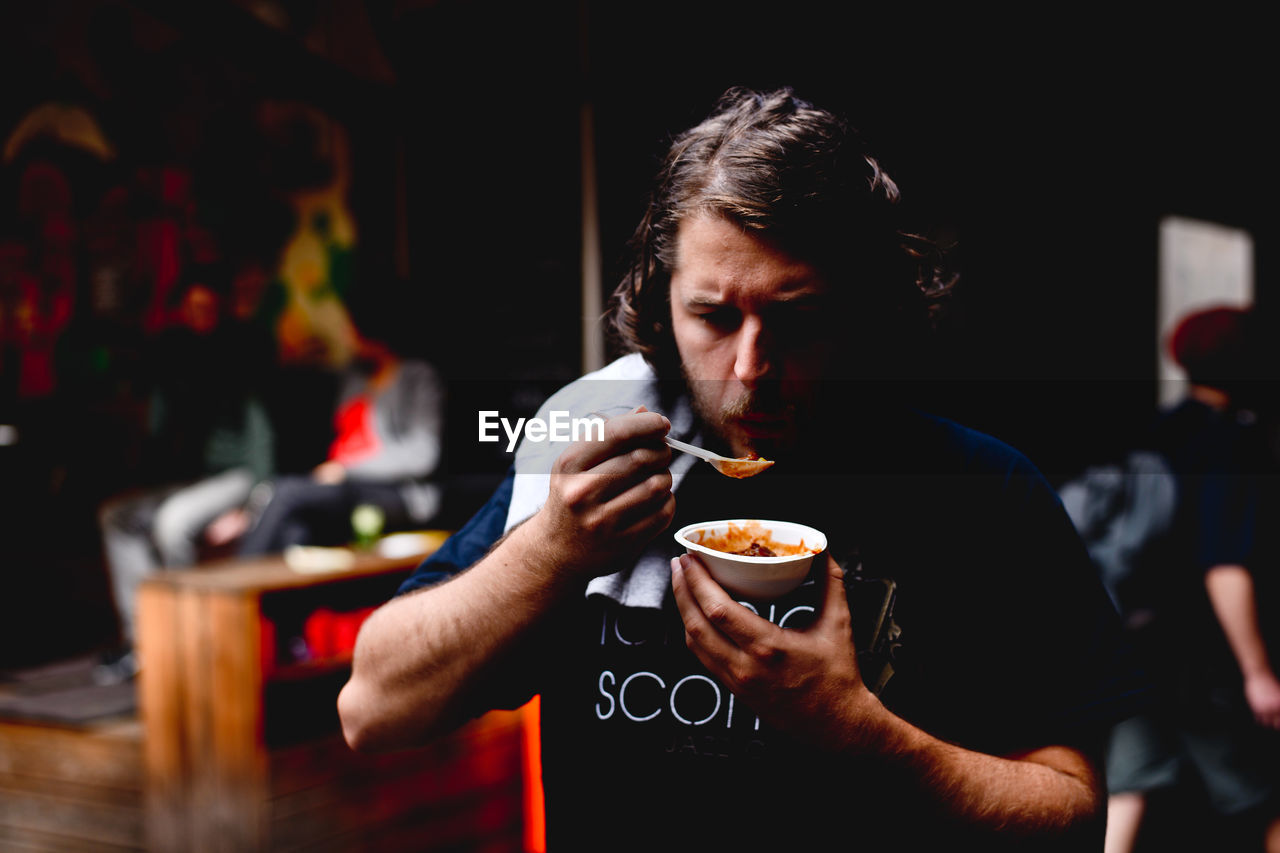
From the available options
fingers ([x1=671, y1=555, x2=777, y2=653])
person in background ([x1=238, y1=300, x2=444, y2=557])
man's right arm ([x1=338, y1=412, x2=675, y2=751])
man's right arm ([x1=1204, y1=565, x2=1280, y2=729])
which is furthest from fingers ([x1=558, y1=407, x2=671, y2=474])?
man's right arm ([x1=1204, y1=565, x2=1280, y2=729])

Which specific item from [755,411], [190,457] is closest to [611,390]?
[755,411]

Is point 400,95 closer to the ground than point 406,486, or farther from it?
farther from it

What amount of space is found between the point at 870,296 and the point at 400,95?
1329mm

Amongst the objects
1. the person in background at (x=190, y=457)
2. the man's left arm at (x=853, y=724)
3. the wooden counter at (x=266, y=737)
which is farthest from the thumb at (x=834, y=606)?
the person in background at (x=190, y=457)

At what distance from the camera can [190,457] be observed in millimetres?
3646

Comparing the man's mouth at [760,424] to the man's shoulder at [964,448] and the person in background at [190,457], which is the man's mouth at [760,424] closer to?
the man's shoulder at [964,448]

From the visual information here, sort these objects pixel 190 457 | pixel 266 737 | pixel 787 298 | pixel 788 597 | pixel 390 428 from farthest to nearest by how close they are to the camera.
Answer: pixel 190 457 → pixel 266 737 → pixel 390 428 → pixel 788 597 → pixel 787 298

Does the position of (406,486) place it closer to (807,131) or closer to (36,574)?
(807,131)

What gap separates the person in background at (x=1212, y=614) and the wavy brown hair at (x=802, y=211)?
34.3 inches

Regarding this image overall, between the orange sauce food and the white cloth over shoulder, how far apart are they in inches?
3.6

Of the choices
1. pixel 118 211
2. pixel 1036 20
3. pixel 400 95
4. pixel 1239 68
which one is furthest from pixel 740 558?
pixel 118 211

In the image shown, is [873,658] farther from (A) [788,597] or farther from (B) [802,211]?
(B) [802,211]

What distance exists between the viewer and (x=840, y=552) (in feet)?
2.89

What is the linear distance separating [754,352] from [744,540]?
18 centimetres
